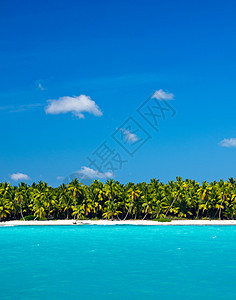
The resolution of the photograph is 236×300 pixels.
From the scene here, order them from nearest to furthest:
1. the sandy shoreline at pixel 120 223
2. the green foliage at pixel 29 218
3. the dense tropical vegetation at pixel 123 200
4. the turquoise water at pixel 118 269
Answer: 1. the turquoise water at pixel 118 269
2. the sandy shoreline at pixel 120 223
3. the dense tropical vegetation at pixel 123 200
4. the green foliage at pixel 29 218

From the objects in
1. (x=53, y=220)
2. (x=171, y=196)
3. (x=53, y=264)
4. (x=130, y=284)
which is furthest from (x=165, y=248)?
(x=53, y=220)

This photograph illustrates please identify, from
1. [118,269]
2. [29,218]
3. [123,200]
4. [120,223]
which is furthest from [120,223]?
[118,269]

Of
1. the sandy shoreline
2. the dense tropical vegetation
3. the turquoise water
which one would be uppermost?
the dense tropical vegetation

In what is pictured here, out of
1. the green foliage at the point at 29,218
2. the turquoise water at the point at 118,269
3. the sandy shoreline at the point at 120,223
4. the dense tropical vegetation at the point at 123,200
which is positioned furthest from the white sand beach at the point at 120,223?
the turquoise water at the point at 118,269

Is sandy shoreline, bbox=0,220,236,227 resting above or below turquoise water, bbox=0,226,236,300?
above

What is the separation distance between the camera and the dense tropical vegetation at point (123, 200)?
4011 inches

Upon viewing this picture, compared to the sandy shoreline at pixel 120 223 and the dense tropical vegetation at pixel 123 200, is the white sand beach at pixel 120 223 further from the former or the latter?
the dense tropical vegetation at pixel 123 200

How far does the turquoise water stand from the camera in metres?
29.6

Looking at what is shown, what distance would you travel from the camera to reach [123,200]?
104125mm

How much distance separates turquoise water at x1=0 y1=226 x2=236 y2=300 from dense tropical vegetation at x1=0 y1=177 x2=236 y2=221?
35.9 meters

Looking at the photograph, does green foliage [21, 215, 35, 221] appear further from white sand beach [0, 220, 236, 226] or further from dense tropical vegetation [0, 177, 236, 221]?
white sand beach [0, 220, 236, 226]

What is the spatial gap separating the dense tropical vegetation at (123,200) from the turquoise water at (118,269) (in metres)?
35.9

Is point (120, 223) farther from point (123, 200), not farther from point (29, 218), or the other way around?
point (29, 218)

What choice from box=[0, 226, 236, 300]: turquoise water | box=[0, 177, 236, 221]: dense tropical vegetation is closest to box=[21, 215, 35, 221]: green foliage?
box=[0, 177, 236, 221]: dense tropical vegetation
